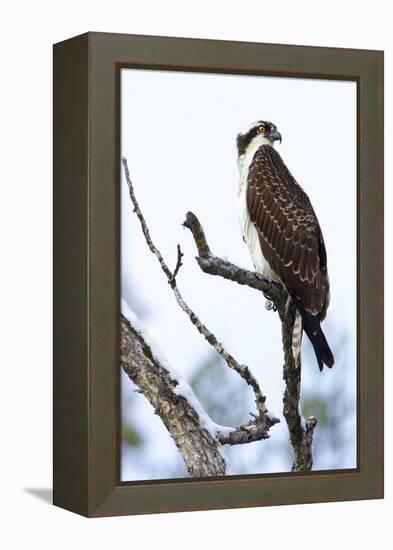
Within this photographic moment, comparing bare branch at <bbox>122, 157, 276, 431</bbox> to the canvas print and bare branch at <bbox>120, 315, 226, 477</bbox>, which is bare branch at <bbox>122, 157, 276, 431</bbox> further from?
bare branch at <bbox>120, 315, 226, 477</bbox>

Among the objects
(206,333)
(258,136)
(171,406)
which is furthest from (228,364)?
(258,136)

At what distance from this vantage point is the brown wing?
6.86m

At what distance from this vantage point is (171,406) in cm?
664

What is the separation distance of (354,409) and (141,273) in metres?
1.23

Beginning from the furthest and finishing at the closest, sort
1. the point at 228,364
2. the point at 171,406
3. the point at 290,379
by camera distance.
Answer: the point at 290,379 < the point at 228,364 < the point at 171,406

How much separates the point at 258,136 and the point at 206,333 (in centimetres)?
86

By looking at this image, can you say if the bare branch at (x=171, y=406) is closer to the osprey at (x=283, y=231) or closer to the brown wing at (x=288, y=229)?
the osprey at (x=283, y=231)

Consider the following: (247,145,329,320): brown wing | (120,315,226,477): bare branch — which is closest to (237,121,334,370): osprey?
(247,145,329,320): brown wing

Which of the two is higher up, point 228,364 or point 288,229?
point 288,229

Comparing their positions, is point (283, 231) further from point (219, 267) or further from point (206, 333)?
point (206, 333)

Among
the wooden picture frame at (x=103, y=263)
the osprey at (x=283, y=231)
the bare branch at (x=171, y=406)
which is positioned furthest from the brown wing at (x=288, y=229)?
the bare branch at (x=171, y=406)

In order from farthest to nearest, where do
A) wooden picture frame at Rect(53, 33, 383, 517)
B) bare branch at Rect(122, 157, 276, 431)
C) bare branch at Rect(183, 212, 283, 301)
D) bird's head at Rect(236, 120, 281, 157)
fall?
1. bird's head at Rect(236, 120, 281, 157)
2. bare branch at Rect(183, 212, 283, 301)
3. bare branch at Rect(122, 157, 276, 431)
4. wooden picture frame at Rect(53, 33, 383, 517)

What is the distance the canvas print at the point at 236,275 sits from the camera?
6555 millimetres

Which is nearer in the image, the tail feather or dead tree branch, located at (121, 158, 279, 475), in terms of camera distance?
dead tree branch, located at (121, 158, 279, 475)
